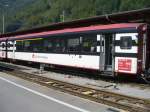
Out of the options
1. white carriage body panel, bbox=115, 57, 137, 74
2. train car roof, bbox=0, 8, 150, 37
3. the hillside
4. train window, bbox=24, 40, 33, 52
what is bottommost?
white carriage body panel, bbox=115, 57, 137, 74

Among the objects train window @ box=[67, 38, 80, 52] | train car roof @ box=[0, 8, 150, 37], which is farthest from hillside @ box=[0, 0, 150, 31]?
train window @ box=[67, 38, 80, 52]

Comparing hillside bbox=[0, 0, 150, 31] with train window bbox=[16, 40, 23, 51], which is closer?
train window bbox=[16, 40, 23, 51]

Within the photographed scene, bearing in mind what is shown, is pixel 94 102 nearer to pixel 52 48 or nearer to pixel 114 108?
pixel 114 108

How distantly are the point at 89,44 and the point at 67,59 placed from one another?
3286mm

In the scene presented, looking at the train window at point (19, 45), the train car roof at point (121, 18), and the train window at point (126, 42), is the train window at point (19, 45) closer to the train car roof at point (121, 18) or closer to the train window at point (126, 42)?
the train car roof at point (121, 18)

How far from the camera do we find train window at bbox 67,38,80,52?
76.8 feet

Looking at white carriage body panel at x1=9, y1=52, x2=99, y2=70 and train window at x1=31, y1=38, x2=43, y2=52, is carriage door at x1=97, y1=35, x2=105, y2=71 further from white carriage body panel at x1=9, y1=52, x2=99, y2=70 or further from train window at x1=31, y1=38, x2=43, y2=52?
train window at x1=31, y1=38, x2=43, y2=52

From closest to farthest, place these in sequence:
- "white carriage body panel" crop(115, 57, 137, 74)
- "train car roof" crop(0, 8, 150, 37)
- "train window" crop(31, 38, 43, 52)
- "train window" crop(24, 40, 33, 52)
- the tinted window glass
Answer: "white carriage body panel" crop(115, 57, 137, 74)
"train car roof" crop(0, 8, 150, 37)
"train window" crop(31, 38, 43, 52)
"train window" crop(24, 40, 33, 52)
the tinted window glass

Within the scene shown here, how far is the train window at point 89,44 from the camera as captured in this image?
21.6 meters

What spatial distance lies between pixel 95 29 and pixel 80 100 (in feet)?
26.1

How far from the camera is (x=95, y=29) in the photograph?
848 inches

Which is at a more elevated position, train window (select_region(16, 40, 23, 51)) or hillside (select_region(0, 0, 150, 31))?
hillside (select_region(0, 0, 150, 31))

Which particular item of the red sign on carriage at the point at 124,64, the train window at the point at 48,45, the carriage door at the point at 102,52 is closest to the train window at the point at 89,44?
the carriage door at the point at 102,52

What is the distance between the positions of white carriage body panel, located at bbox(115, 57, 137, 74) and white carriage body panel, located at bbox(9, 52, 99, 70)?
74.7 inches
